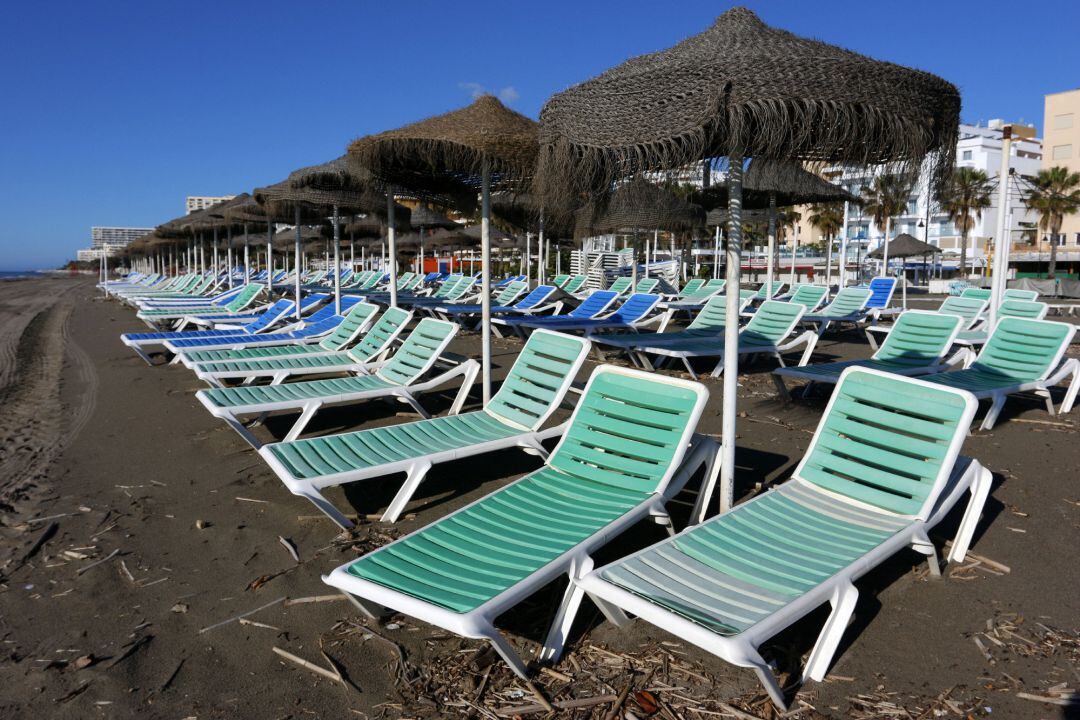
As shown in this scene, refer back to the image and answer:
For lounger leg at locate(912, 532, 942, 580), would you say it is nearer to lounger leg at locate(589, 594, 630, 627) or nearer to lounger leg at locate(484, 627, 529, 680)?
lounger leg at locate(589, 594, 630, 627)

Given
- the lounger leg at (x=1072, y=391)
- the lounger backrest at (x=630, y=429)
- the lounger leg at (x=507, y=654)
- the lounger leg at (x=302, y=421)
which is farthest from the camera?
the lounger leg at (x=1072, y=391)

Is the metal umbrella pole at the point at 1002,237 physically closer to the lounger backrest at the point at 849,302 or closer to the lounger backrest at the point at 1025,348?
the lounger backrest at the point at 1025,348

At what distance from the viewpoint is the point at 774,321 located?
312 inches

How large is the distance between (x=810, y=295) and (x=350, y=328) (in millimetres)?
7195

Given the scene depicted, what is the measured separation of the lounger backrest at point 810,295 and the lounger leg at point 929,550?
8.25 m

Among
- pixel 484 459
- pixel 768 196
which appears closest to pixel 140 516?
pixel 484 459

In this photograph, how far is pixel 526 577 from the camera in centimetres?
242

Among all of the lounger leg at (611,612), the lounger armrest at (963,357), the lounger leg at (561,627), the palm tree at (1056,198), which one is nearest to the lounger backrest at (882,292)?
the lounger armrest at (963,357)

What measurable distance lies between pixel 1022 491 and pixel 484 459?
3.22 m

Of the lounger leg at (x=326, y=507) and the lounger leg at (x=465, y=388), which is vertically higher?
the lounger leg at (x=465, y=388)

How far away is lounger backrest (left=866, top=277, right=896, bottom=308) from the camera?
1255 cm

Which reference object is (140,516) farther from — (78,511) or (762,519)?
(762,519)

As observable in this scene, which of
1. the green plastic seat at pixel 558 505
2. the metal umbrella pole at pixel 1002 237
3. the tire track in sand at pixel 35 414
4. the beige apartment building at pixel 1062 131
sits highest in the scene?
the beige apartment building at pixel 1062 131

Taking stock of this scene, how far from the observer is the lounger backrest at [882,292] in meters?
12.6
